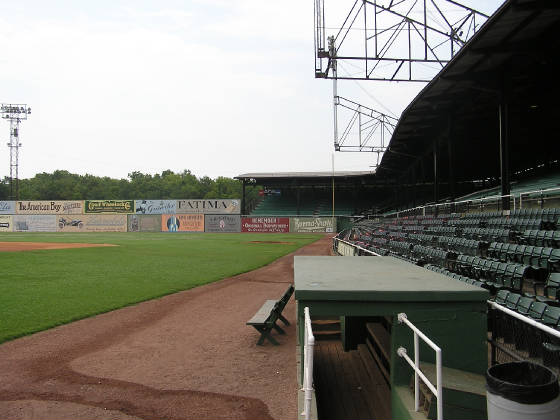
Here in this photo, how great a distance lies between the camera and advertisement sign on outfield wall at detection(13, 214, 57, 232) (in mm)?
66188

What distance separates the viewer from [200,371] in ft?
20.8

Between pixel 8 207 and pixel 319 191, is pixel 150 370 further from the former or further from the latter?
pixel 8 207

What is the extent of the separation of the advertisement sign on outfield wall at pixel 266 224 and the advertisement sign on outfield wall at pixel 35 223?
101 ft

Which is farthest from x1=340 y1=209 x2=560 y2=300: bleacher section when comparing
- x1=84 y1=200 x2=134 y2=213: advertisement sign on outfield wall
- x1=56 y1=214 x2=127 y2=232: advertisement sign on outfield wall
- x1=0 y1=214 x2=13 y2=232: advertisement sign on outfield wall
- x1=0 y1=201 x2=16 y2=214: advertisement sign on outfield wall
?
x1=0 y1=201 x2=16 y2=214: advertisement sign on outfield wall

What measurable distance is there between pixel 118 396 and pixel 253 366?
2.05m

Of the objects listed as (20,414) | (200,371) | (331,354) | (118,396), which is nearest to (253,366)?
(200,371)

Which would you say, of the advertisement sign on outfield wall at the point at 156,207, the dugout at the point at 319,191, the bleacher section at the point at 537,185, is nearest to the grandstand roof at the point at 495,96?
the bleacher section at the point at 537,185

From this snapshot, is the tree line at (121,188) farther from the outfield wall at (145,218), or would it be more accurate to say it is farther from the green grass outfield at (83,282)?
the green grass outfield at (83,282)

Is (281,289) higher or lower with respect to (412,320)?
lower

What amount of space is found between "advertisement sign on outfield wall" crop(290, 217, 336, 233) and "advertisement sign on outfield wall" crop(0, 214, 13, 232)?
45219 mm

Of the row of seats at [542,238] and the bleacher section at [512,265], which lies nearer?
the bleacher section at [512,265]

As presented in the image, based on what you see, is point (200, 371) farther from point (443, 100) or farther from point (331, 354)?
point (443, 100)

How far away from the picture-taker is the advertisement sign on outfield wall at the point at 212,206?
2457 inches

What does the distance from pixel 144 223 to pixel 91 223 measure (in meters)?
8.90
